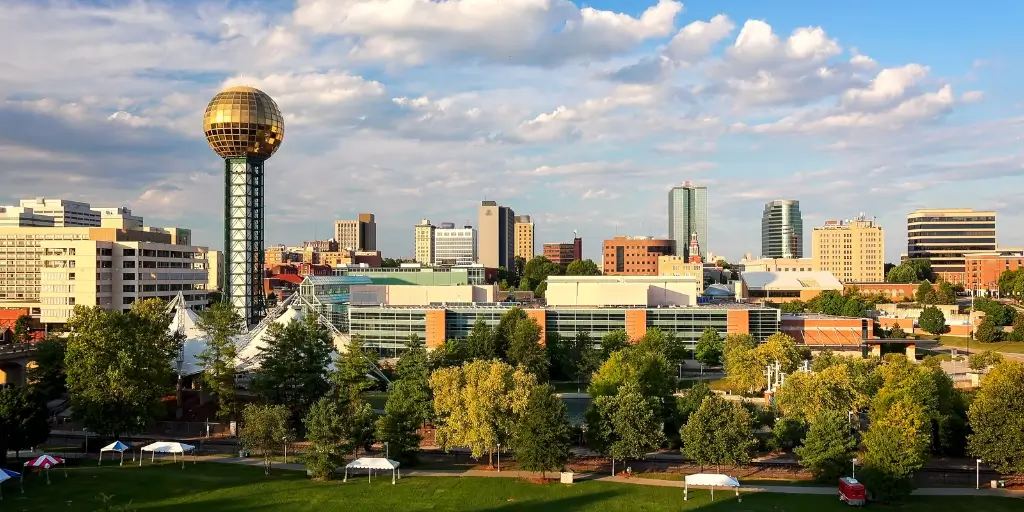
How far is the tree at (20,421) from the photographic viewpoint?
1950 inches

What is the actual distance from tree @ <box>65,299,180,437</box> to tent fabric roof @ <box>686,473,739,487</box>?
3894 centimetres

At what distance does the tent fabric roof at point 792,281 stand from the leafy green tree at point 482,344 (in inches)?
4359

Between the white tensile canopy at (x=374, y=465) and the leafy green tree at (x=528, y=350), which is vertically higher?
the leafy green tree at (x=528, y=350)

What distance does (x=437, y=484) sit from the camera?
46.3 m

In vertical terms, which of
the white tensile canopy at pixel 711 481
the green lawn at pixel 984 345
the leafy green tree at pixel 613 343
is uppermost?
the leafy green tree at pixel 613 343

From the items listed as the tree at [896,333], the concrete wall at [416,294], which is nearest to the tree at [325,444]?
the concrete wall at [416,294]

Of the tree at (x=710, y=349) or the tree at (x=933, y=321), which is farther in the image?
the tree at (x=933, y=321)

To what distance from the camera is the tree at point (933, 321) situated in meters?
130

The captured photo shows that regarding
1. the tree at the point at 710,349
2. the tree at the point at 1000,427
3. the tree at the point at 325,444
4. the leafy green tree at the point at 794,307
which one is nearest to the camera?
the tree at the point at 325,444

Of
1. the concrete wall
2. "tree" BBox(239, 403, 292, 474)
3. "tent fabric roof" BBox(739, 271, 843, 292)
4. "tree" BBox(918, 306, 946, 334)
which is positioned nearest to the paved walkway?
"tree" BBox(239, 403, 292, 474)

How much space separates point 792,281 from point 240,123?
138 meters

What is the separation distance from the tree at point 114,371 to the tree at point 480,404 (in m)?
22.6

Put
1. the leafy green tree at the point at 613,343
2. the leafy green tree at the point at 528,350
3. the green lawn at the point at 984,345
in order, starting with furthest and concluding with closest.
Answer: the green lawn at the point at 984,345, the leafy green tree at the point at 613,343, the leafy green tree at the point at 528,350

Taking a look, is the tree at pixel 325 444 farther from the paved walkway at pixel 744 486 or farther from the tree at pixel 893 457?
the tree at pixel 893 457
